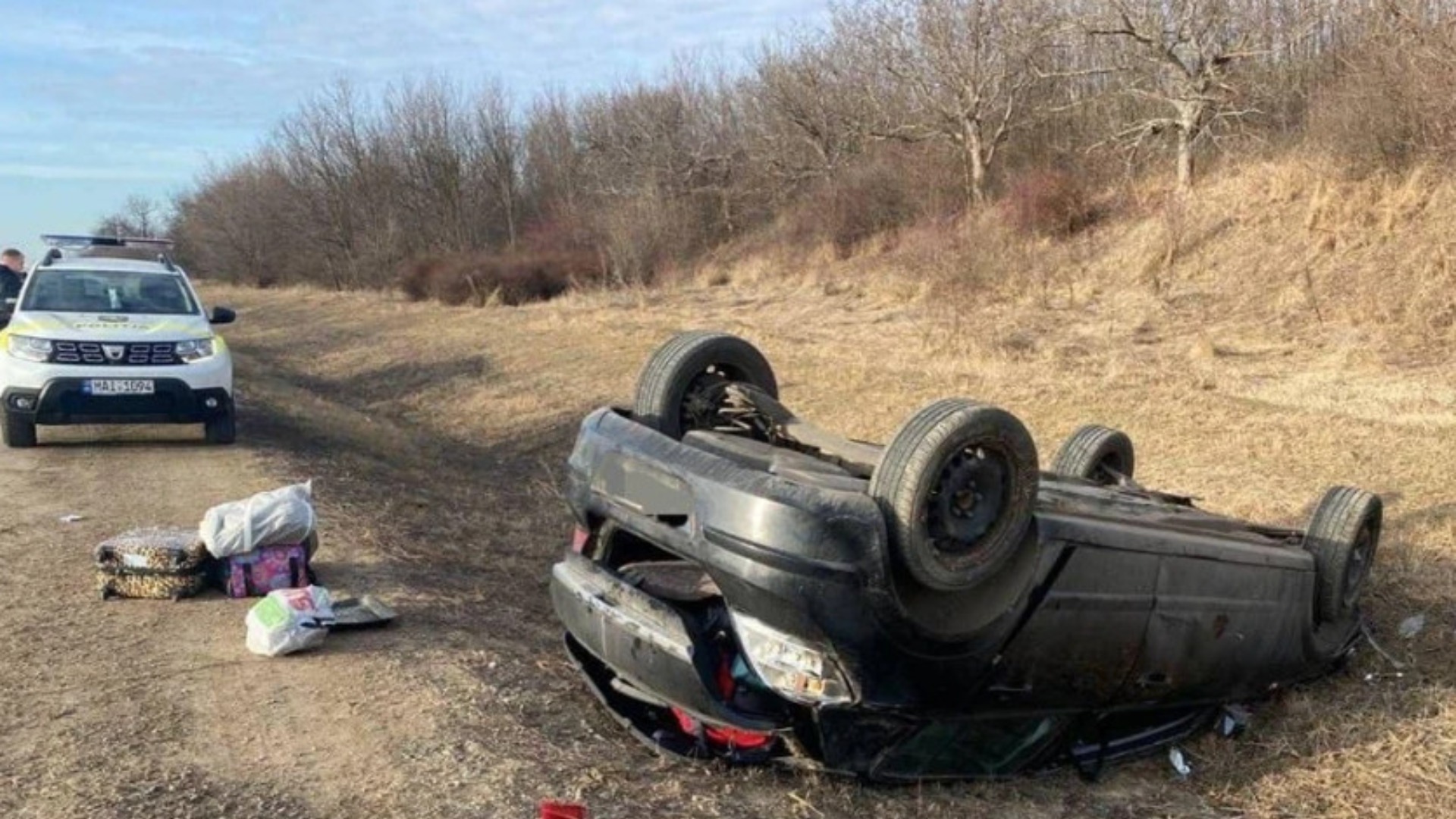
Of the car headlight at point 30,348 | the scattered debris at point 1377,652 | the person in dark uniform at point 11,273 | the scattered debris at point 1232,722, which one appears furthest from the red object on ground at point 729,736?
the person in dark uniform at point 11,273

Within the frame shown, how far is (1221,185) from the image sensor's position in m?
20.2

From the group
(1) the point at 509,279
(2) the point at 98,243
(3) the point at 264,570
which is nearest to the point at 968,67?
(1) the point at 509,279

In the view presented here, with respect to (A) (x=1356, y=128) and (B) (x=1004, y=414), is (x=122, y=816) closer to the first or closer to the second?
(B) (x=1004, y=414)

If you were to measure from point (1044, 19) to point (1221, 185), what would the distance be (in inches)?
272

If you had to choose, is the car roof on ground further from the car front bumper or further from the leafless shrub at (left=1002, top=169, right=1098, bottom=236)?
the leafless shrub at (left=1002, top=169, right=1098, bottom=236)

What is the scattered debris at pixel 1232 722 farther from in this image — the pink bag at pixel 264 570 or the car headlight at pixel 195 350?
the car headlight at pixel 195 350

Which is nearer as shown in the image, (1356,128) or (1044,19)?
(1356,128)

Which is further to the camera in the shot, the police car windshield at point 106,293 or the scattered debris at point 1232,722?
the police car windshield at point 106,293

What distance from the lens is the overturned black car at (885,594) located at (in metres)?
3.42

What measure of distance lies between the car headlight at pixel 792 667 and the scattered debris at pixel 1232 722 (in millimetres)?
2152

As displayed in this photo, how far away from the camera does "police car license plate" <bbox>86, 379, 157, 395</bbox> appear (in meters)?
9.55

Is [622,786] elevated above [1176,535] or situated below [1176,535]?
below

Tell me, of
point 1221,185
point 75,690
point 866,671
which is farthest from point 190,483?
point 1221,185

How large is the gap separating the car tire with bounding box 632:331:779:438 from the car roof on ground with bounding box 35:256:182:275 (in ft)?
27.0
